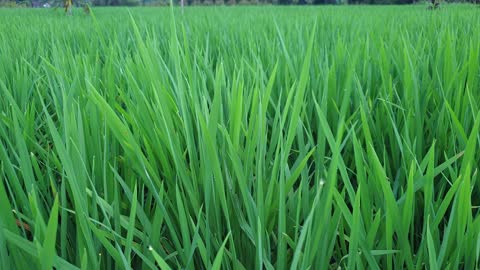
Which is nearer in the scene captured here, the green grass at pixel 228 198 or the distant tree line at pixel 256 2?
the green grass at pixel 228 198

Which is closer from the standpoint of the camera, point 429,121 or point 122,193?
point 122,193

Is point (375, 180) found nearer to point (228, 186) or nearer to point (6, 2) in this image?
point (228, 186)

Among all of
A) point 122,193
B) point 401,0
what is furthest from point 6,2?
point 122,193

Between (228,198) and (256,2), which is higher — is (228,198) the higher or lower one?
the higher one

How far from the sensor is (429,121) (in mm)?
591

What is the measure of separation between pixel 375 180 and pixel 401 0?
23205mm

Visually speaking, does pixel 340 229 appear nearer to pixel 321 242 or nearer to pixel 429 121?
pixel 321 242

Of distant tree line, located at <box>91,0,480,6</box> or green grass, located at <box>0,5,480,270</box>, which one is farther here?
distant tree line, located at <box>91,0,480,6</box>

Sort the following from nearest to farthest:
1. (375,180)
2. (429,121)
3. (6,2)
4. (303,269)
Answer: (303,269) < (375,180) < (429,121) < (6,2)

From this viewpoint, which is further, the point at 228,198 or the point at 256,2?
the point at 256,2

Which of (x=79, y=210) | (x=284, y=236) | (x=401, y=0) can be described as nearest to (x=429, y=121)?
(x=284, y=236)

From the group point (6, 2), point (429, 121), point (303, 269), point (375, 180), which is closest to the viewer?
point (303, 269)

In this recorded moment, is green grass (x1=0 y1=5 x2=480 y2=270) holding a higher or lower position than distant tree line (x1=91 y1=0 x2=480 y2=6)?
higher

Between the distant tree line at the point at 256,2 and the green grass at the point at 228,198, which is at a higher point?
the green grass at the point at 228,198
